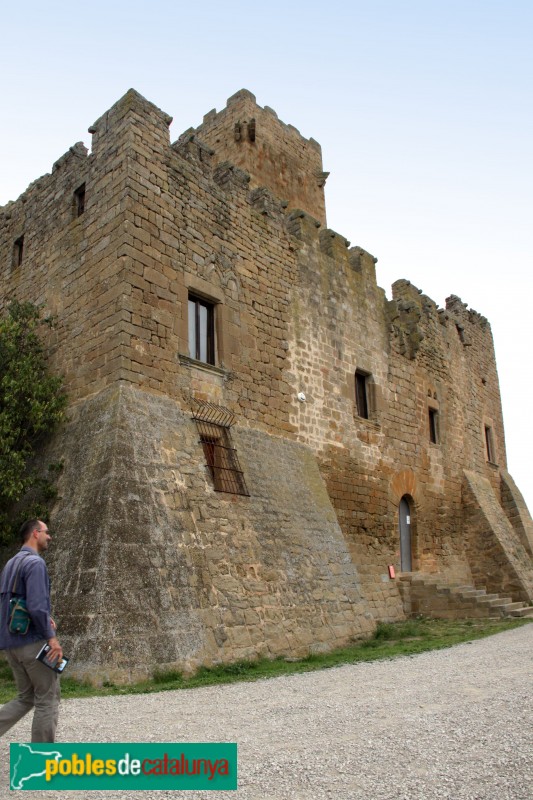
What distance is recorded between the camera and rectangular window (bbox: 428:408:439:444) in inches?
675

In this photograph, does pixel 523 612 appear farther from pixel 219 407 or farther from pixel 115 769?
pixel 115 769

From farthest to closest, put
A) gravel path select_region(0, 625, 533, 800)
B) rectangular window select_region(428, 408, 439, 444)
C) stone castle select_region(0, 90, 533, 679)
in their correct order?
rectangular window select_region(428, 408, 439, 444) → stone castle select_region(0, 90, 533, 679) → gravel path select_region(0, 625, 533, 800)

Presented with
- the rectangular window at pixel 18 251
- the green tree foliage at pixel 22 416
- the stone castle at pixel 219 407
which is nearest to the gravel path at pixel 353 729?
the stone castle at pixel 219 407

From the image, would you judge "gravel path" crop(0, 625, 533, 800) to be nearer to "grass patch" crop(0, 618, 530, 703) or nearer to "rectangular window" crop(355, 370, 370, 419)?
"grass patch" crop(0, 618, 530, 703)

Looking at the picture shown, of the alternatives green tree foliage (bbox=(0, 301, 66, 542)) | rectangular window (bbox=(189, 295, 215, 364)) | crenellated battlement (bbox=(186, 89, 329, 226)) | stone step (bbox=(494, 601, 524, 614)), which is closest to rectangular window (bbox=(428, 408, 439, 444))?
stone step (bbox=(494, 601, 524, 614))

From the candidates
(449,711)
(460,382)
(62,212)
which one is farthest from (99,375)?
(460,382)

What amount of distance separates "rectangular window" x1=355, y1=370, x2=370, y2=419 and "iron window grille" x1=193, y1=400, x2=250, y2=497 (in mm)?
4730

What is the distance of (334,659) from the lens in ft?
28.4

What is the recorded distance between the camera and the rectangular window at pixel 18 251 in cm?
1262

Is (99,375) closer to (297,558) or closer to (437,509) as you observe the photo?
(297,558)

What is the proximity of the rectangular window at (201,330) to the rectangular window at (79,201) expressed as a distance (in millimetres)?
2334

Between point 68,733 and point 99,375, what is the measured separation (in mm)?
5439

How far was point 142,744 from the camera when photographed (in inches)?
163

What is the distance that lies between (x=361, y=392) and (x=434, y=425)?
3.62 metres
